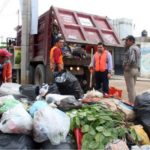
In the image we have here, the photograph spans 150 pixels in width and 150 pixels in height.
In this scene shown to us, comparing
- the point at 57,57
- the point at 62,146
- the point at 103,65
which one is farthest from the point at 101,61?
the point at 62,146

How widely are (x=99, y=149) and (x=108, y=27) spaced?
7.67 metres

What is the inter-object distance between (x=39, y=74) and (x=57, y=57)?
1.72 metres

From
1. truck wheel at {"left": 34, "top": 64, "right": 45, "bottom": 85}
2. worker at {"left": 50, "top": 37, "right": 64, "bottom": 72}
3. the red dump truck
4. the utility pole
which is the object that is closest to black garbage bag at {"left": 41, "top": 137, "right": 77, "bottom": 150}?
worker at {"left": 50, "top": 37, "right": 64, "bottom": 72}

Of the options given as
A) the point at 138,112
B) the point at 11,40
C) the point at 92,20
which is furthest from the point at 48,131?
the point at 11,40

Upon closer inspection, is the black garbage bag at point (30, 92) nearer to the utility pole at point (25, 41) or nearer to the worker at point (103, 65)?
the worker at point (103, 65)

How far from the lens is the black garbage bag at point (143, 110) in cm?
471

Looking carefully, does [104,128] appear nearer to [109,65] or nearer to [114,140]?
[114,140]

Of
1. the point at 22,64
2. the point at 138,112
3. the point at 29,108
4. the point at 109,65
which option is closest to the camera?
the point at 29,108

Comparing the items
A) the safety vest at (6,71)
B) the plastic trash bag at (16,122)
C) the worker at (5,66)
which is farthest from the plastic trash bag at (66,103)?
the safety vest at (6,71)

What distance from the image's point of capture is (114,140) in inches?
161

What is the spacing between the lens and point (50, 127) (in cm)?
389

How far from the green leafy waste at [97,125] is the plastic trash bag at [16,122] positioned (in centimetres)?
46

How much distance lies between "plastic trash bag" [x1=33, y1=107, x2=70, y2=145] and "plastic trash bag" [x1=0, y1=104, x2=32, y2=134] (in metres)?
0.08

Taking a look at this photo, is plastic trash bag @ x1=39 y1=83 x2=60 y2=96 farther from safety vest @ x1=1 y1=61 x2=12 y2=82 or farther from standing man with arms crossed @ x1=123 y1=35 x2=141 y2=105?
standing man with arms crossed @ x1=123 y1=35 x2=141 y2=105
